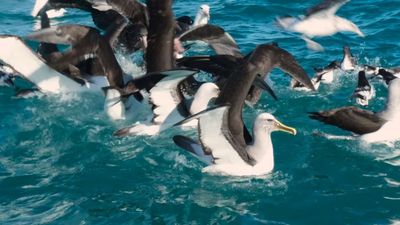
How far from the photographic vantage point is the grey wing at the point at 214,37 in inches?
512

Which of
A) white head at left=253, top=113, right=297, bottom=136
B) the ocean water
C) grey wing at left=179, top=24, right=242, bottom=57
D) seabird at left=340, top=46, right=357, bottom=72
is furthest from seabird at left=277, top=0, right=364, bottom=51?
white head at left=253, top=113, right=297, bottom=136

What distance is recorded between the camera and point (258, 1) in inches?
813

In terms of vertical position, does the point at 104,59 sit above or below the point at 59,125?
above

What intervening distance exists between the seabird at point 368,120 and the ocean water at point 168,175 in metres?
A: 0.17

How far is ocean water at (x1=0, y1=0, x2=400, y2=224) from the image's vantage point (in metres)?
9.14

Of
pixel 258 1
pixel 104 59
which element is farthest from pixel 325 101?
pixel 258 1

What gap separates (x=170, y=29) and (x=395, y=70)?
4312 millimetres

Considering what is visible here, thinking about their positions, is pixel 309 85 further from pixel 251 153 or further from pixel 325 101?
pixel 251 153

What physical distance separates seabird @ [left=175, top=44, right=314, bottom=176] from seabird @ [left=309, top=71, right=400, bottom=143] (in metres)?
0.94

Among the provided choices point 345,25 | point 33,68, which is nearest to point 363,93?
point 345,25

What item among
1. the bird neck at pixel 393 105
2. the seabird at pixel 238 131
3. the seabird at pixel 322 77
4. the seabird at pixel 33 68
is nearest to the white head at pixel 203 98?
the seabird at pixel 238 131

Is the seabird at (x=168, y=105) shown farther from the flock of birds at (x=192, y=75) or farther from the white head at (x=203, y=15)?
the white head at (x=203, y=15)

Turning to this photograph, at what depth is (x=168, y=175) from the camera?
1010 centimetres

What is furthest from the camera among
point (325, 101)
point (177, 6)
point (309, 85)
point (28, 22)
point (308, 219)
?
point (177, 6)
